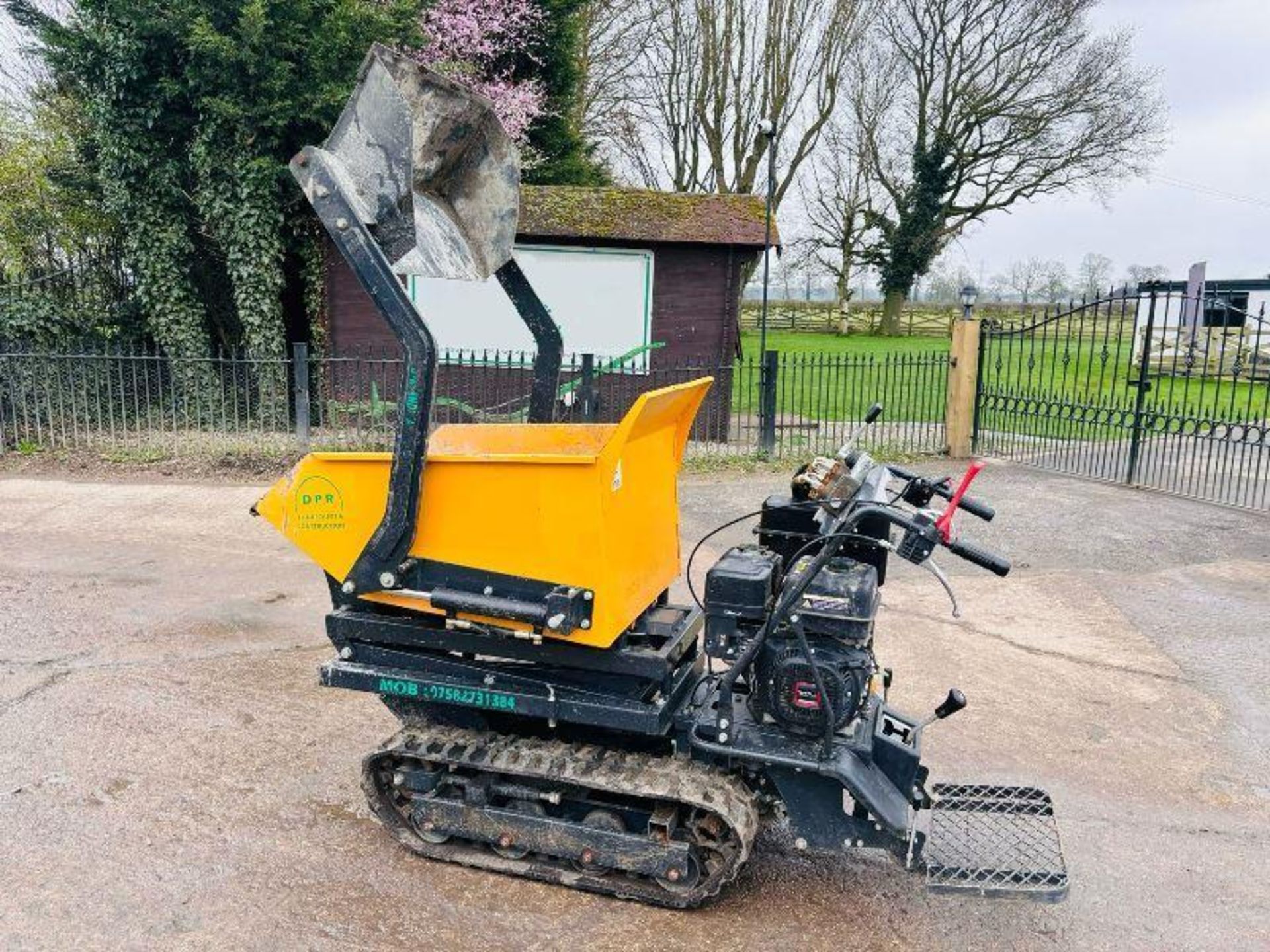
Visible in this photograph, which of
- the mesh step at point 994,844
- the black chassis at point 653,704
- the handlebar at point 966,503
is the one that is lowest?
the mesh step at point 994,844

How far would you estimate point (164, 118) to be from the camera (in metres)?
12.0

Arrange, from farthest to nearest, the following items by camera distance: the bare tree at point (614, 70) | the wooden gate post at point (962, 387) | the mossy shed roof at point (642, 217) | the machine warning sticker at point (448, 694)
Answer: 1. the bare tree at point (614, 70)
2. the mossy shed roof at point (642, 217)
3. the wooden gate post at point (962, 387)
4. the machine warning sticker at point (448, 694)

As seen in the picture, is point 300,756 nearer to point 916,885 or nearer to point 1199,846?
point 916,885

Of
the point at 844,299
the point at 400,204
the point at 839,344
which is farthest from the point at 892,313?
the point at 400,204

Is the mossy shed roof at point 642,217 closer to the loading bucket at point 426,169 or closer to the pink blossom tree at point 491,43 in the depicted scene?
the pink blossom tree at point 491,43

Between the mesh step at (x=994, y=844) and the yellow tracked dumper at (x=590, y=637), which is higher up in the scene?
the yellow tracked dumper at (x=590, y=637)

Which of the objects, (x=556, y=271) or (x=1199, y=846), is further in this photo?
(x=556, y=271)

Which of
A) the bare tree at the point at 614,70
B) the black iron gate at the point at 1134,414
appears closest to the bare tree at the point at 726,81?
the bare tree at the point at 614,70

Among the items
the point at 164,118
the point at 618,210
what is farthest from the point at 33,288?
the point at 618,210

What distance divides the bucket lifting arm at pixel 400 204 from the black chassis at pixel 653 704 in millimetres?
355

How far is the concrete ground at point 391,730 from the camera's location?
321cm

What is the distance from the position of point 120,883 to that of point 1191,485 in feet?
36.1

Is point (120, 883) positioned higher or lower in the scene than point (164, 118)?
lower

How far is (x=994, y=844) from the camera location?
3342 mm
